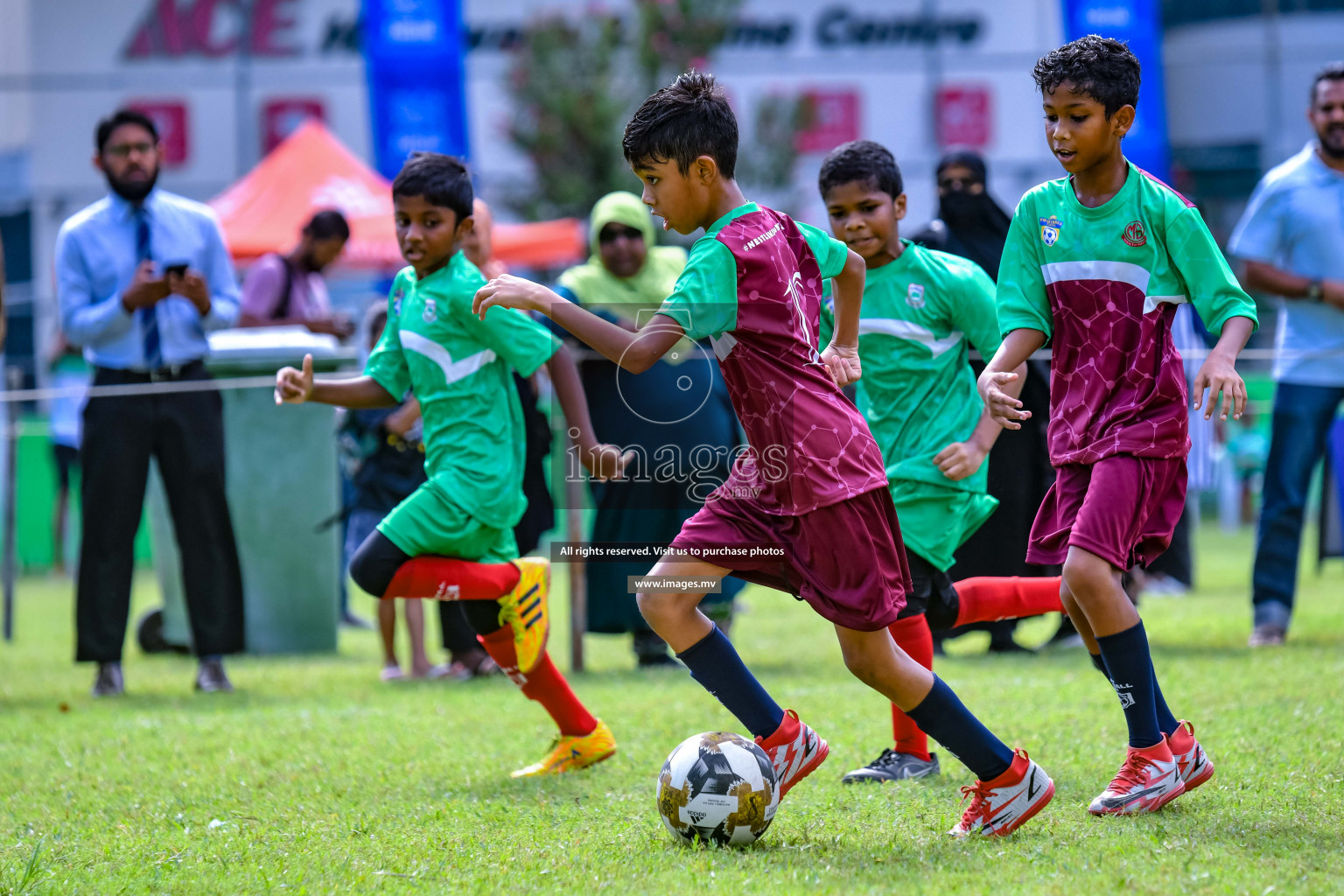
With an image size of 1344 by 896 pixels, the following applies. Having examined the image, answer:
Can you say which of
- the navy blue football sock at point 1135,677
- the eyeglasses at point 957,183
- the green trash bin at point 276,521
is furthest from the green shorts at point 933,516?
the green trash bin at point 276,521

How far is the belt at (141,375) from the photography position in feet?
22.0

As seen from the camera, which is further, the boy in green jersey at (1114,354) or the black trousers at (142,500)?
the black trousers at (142,500)

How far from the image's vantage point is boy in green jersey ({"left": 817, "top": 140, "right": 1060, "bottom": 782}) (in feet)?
15.2

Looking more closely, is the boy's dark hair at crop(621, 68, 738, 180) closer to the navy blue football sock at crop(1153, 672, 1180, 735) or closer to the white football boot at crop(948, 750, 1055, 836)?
the white football boot at crop(948, 750, 1055, 836)

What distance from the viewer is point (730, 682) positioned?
3.76m

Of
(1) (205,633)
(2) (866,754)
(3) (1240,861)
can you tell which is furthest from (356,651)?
(3) (1240,861)

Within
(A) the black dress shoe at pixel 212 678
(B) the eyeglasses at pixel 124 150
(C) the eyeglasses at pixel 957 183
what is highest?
(B) the eyeglasses at pixel 124 150

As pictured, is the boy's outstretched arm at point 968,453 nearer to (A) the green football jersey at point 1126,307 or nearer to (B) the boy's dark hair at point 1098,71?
(A) the green football jersey at point 1126,307

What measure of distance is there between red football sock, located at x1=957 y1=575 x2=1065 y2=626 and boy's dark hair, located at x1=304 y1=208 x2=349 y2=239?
4612mm

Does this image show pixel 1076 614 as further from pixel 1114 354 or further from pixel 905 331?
pixel 905 331

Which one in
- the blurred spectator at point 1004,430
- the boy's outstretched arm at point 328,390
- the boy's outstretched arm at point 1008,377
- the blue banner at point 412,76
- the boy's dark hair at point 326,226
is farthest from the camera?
the blue banner at point 412,76

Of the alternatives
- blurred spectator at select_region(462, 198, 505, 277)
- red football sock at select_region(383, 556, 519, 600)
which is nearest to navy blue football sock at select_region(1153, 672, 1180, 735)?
red football sock at select_region(383, 556, 519, 600)

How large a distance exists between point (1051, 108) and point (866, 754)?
209 cm

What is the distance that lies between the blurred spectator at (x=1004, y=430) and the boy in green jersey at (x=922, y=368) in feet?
4.30
